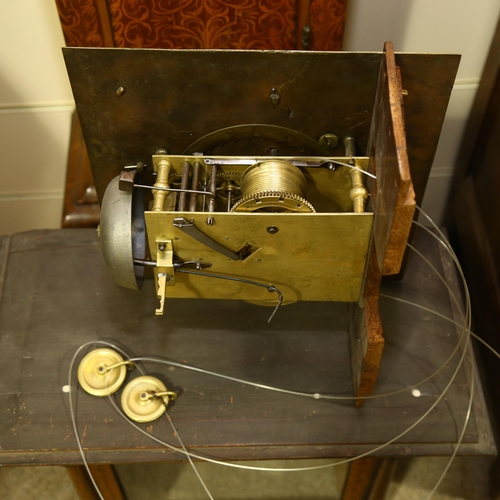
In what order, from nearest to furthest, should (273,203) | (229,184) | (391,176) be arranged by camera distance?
(391,176)
(273,203)
(229,184)

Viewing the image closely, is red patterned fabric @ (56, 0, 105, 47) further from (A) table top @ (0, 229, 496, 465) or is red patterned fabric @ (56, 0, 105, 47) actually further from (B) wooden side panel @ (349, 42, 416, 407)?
(B) wooden side panel @ (349, 42, 416, 407)

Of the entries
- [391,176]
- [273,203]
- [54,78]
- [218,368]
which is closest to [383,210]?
[391,176]

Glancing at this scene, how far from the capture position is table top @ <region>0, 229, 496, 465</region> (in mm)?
1180

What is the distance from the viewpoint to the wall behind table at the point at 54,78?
1.53 meters

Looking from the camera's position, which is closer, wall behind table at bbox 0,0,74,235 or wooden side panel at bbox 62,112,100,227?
wall behind table at bbox 0,0,74,235

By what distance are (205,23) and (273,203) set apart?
643 mm

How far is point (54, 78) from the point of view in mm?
1715

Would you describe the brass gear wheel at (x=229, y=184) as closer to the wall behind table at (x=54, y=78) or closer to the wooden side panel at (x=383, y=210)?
the wooden side panel at (x=383, y=210)

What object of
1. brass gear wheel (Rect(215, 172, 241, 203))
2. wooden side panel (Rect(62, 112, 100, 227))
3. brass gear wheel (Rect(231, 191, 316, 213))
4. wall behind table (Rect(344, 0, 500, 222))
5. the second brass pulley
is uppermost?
wall behind table (Rect(344, 0, 500, 222))

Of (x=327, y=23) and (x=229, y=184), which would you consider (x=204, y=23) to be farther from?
(x=229, y=184)

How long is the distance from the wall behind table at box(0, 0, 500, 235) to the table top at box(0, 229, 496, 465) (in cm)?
49

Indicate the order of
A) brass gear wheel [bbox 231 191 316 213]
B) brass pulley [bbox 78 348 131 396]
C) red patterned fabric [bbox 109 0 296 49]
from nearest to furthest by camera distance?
brass gear wheel [bbox 231 191 316 213] → brass pulley [bbox 78 348 131 396] → red patterned fabric [bbox 109 0 296 49]

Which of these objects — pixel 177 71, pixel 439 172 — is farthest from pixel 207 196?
pixel 439 172

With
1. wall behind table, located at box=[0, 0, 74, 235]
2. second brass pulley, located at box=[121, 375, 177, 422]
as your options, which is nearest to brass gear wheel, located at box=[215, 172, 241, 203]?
second brass pulley, located at box=[121, 375, 177, 422]
